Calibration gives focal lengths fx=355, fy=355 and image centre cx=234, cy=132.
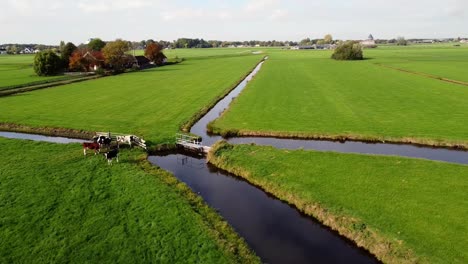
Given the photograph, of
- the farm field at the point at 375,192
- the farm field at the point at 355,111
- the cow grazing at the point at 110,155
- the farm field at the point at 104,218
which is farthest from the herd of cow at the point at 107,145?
the farm field at the point at 355,111

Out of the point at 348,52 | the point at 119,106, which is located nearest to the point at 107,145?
the point at 119,106

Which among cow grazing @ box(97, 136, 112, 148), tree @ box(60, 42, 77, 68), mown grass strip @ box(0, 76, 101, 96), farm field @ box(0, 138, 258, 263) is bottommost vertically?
farm field @ box(0, 138, 258, 263)

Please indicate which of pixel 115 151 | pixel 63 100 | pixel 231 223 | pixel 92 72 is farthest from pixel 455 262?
pixel 92 72

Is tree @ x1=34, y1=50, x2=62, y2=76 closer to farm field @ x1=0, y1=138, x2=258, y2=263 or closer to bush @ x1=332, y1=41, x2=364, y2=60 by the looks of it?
farm field @ x1=0, y1=138, x2=258, y2=263

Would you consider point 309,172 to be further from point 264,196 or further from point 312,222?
point 312,222

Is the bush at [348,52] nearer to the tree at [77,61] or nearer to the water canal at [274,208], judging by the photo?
the tree at [77,61]

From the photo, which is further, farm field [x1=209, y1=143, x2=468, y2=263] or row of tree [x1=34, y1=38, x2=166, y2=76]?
row of tree [x1=34, y1=38, x2=166, y2=76]

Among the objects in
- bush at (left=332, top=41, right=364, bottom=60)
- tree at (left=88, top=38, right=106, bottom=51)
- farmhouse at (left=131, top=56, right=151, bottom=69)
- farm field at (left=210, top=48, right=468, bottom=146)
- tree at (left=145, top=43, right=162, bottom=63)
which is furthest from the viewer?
tree at (left=88, top=38, right=106, bottom=51)

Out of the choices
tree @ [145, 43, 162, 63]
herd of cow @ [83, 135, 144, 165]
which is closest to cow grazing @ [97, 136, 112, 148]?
herd of cow @ [83, 135, 144, 165]
